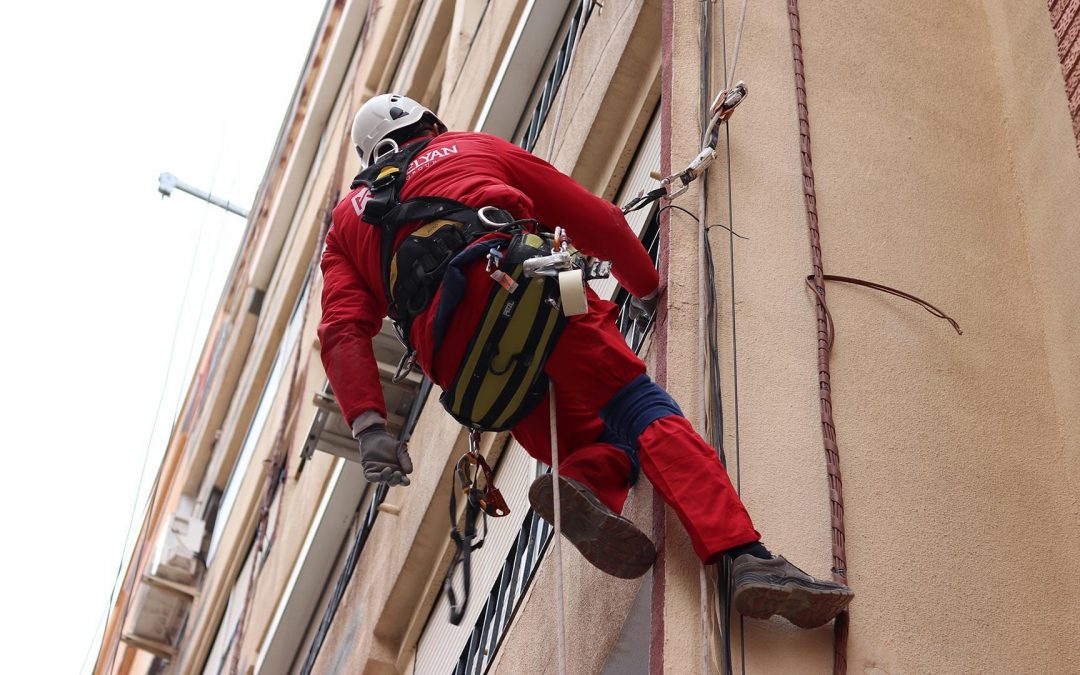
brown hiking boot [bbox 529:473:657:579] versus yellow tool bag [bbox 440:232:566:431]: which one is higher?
yellow tool bag [bbox 440:232:566:431]

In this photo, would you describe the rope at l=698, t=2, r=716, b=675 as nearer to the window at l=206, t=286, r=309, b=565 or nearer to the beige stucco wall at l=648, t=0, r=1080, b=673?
the beige stucco wall at l=648, t=0, r=1080, b=673

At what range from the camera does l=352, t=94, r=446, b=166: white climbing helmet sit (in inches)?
224

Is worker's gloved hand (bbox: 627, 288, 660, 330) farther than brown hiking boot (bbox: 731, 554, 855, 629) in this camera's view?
Yes

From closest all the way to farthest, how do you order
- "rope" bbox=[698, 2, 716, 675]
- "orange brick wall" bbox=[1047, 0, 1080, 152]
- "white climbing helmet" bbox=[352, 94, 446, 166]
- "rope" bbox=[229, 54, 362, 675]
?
"rope" bbox=[698, 2, 716, 675]
"orange brick wall" bbox=[1047, 0, 1080, 152]
"white climbing helmet" bbox=[352, 94, 446, 166]
"rope" bbox=[229, 54, 362, 675]

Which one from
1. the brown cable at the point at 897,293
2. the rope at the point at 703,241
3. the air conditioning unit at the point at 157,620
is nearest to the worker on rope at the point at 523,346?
the rope at the point at 703,241

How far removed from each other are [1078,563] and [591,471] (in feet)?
5.06

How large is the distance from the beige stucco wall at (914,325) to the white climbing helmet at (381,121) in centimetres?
101

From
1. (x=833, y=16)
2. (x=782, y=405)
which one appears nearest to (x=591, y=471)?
(x=782, y=405)

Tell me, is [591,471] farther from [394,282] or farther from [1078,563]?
[1078,563]

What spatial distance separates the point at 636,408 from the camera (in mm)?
4566

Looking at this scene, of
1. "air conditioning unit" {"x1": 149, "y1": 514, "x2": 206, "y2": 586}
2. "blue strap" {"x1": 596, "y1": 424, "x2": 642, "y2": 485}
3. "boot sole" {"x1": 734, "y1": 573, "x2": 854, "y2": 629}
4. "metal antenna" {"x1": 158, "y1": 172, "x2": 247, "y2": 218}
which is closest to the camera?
"boot sole" {"x1": 734, "y1": 573, "x2": 854, "y2": 629}

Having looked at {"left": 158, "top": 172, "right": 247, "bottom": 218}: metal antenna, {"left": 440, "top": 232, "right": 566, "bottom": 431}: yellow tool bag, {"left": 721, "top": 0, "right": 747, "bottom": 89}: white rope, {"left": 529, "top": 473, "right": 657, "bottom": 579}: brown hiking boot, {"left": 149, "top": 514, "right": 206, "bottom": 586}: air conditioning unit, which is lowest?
{"left": 529, "top": 473, "right": 657, "bottom": 579}: brown hiking boot

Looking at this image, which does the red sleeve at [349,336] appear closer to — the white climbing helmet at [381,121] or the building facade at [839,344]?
the white climbing helmet at [381,121]

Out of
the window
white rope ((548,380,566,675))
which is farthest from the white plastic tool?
the window
